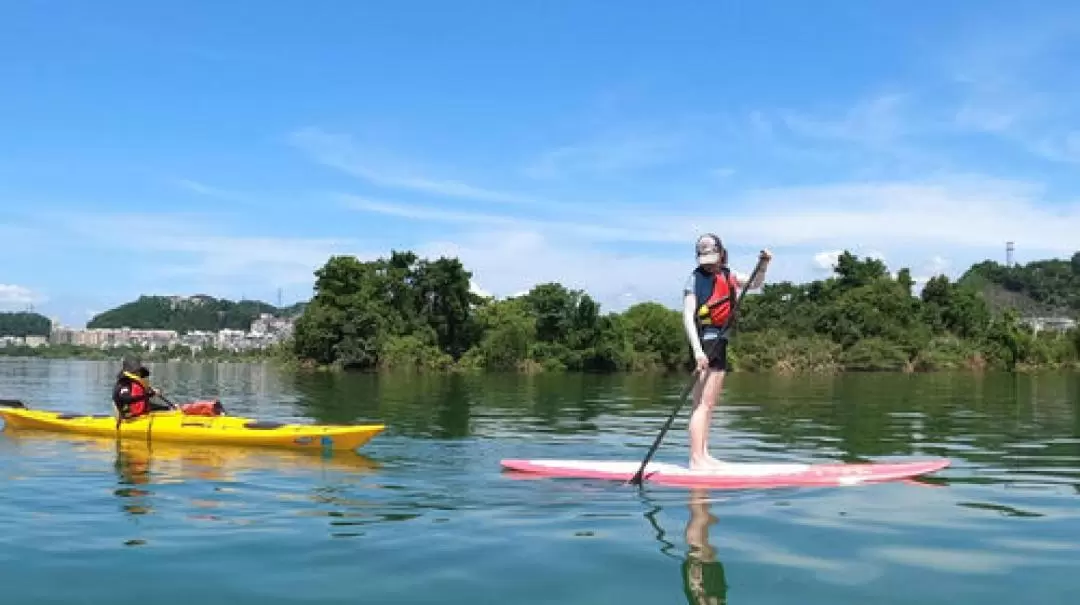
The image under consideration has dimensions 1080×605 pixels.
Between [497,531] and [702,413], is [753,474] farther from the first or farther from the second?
[497,531]

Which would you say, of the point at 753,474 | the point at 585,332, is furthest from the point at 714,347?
the point at 585,332

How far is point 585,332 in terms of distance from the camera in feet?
241

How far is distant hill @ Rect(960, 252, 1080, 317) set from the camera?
17138 cm

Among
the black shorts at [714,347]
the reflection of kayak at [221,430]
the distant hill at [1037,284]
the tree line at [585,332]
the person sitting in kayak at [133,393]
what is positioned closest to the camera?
the black shorts at [714,347]

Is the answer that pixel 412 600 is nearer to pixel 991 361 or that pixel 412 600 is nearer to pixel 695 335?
pixel 695 335

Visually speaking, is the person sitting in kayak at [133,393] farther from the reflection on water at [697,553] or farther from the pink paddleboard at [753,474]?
the reflection on water at [697,553]

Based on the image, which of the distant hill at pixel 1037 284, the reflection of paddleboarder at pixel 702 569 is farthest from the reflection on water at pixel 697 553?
the distant hill at pixel 1037 284

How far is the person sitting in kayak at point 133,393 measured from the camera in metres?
13.8

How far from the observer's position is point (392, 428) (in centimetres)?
1622

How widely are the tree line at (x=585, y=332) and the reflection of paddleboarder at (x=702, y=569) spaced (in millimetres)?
63542

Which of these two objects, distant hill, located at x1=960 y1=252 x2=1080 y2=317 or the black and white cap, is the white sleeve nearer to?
the black and white cap

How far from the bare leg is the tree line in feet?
201

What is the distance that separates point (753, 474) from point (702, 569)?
10.7 ft

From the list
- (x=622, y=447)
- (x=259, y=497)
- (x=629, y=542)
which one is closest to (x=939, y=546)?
(x=629, y=542)
